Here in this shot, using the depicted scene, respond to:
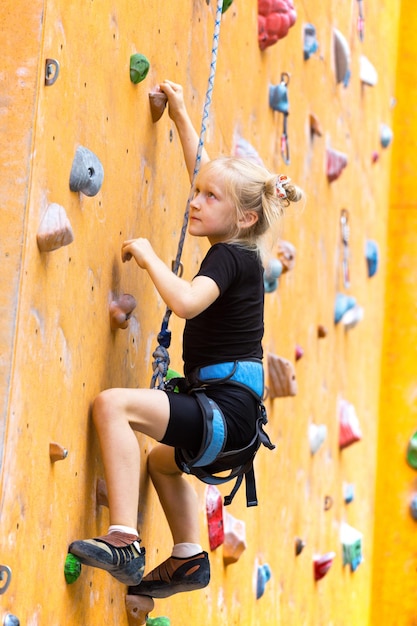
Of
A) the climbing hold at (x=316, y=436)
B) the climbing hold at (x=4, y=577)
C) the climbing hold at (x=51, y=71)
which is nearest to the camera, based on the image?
the climbing hold at (x=4, y=577)

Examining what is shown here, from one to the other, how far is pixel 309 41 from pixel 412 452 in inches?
90.4

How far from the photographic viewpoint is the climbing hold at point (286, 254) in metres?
3.65

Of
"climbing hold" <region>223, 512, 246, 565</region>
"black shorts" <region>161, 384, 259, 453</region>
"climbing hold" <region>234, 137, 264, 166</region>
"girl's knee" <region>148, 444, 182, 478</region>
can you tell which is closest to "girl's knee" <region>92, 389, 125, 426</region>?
"black shorts" <region>161, 384, 259, 453</region>

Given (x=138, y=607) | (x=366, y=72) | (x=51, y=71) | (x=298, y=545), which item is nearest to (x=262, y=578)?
(x=298, y=545)

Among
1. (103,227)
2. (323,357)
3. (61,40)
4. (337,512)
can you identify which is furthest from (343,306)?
(61,40)

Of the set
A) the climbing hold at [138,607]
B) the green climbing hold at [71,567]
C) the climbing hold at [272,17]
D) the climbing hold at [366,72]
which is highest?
the climbing hold at [366,72]

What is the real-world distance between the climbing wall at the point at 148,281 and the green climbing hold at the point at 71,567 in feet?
0.06

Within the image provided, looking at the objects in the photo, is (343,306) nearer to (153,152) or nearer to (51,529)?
(153,152)

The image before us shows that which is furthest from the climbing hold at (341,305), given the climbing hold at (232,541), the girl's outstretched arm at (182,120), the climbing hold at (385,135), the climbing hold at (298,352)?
the girl's outstretched arm at (182,120)

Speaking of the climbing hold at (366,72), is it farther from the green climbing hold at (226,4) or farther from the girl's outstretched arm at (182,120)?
the girl's outstretched arm at (182,120)

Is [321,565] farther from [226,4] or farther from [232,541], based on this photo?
[226,4]

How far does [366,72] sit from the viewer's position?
5.09m

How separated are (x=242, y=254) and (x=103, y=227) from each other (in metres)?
0.30

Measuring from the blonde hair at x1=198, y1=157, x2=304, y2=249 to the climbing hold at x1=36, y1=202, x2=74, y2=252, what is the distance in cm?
49
